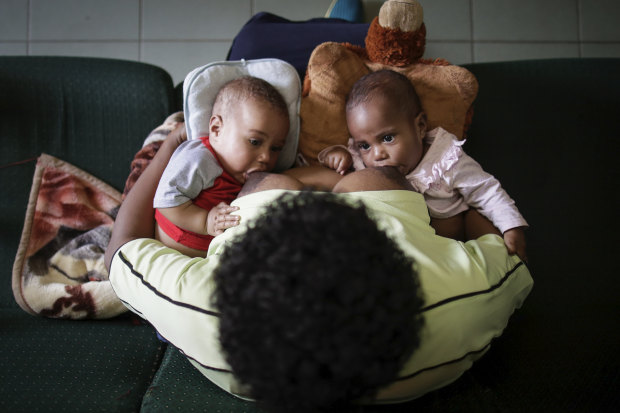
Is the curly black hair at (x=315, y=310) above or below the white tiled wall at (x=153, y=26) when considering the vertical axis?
below

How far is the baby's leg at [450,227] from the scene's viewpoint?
3.92 feet

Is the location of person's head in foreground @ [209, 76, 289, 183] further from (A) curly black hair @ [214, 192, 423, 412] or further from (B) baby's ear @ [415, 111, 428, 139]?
(A) curly black hair @ [214, 192, 423, 412]

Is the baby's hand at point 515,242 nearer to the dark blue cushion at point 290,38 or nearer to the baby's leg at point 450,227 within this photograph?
the baby's leg at point 450,227

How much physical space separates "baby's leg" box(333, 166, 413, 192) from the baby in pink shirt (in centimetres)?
11

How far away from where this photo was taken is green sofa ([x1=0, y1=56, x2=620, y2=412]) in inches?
37.4

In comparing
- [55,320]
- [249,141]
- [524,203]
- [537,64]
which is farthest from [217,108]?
[537,64]

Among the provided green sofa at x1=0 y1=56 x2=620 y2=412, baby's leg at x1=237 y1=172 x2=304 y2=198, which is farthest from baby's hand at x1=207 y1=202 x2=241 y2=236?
green sofa at x1=0 y1=56 x2=620 y2=412

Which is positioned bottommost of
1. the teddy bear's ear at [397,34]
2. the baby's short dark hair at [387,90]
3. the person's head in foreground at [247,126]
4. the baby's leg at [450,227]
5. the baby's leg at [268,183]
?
the baby's leg at [450,227]

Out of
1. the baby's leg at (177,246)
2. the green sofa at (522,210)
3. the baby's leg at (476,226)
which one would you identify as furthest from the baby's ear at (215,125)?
the baby's leg at (476,226)

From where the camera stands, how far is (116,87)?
155 centimetres

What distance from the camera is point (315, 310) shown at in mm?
555

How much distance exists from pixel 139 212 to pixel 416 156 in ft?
2.65

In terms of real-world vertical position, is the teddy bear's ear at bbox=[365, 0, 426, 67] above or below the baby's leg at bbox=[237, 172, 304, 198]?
above

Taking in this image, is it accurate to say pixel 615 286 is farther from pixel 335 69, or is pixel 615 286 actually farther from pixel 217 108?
pixel 217 108
